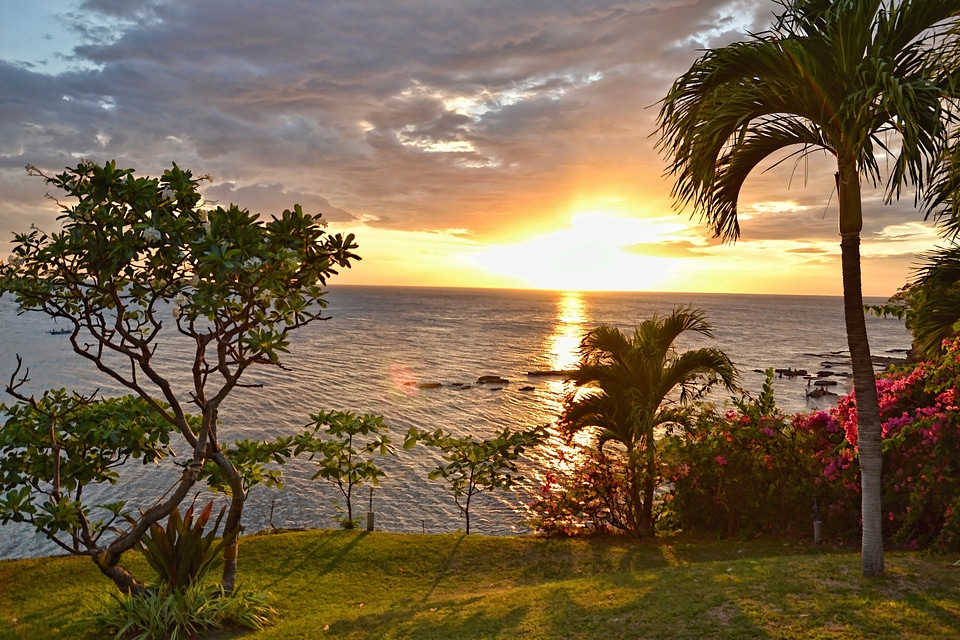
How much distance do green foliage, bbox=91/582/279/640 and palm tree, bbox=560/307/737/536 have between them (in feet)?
22.3

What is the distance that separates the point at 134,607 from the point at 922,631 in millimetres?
8851

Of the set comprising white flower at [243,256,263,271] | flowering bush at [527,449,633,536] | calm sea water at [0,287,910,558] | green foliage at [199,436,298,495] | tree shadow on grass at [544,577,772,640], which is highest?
white flower at [243,256,263,271]

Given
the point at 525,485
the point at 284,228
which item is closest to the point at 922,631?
the point at 284,228

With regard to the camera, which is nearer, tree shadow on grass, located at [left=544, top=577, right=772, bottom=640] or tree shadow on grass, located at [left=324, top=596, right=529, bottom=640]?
tree shadow on grass, located at [left=544, top=577, right=772, bottom=640]

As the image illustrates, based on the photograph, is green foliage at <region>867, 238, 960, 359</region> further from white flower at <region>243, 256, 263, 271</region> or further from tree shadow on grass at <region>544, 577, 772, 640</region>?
white flower at <region>243, 256, 263, 271</region>

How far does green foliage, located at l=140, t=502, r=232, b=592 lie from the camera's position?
789cm

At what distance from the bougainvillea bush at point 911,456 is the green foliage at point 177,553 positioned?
9.97 m

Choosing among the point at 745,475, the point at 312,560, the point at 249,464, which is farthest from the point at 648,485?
the point at 249,464

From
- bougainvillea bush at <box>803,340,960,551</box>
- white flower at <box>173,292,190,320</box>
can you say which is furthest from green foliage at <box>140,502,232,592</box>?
bougainvillea bush at <box>803,340,960,551</box>

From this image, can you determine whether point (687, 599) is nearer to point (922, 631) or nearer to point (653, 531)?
point (922, 631)

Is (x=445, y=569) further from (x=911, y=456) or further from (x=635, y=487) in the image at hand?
(x=911, y=456)

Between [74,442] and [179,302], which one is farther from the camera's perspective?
[74,442]

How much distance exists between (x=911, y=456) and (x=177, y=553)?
11.7m

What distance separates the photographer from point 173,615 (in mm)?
7398
